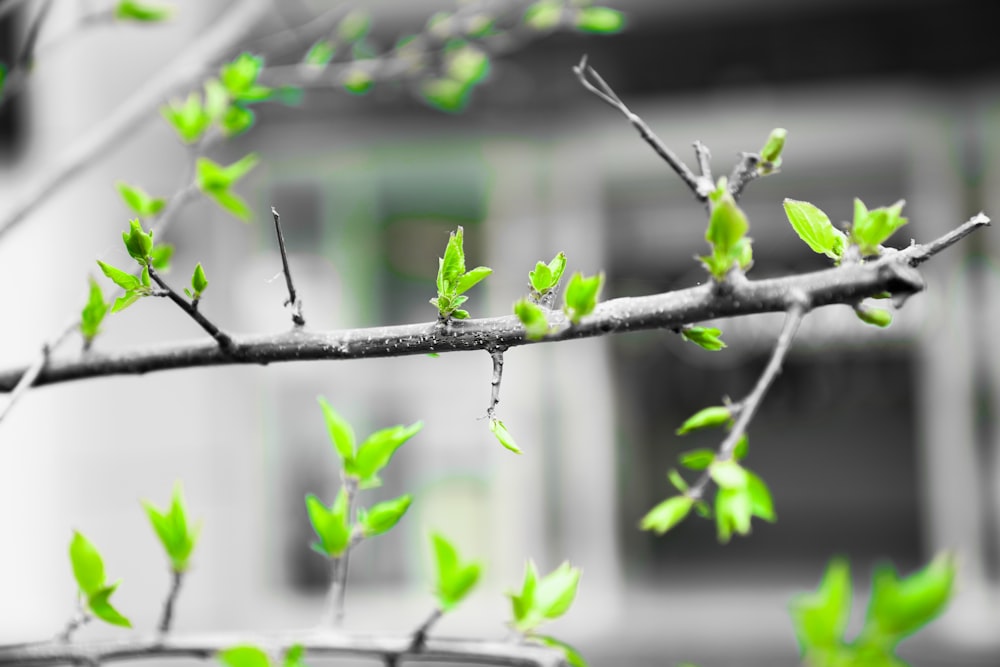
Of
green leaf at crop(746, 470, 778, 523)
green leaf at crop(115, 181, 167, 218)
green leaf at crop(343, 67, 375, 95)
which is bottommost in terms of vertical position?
green leaf at crop(746, 470, 778, 523)

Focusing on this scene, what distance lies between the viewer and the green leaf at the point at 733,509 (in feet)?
1.66

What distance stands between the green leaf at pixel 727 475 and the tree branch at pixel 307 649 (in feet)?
0.51

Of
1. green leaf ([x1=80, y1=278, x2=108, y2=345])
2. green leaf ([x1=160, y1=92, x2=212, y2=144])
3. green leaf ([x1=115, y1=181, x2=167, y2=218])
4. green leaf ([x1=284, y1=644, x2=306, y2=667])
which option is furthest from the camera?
green leaf ([x1=160, y1=92, x2=212, y2=144])

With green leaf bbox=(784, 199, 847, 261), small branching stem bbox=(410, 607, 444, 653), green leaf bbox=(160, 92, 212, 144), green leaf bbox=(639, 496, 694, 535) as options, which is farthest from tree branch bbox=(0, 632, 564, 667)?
green leaf bbox=(160, 92, 212, 144)

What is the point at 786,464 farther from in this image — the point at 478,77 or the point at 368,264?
the point at 478,77

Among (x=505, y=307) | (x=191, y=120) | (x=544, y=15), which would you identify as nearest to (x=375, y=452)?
(x=191, y=120)

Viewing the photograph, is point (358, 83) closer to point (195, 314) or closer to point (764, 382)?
point (195, 314)

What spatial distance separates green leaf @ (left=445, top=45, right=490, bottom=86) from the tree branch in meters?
0.91

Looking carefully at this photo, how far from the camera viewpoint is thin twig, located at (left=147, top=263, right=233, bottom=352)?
607mm

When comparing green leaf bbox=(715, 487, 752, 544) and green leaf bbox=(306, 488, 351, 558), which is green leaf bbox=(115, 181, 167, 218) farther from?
green leaf bbox=(715, 487, 752, 544)

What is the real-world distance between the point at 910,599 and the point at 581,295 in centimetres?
24

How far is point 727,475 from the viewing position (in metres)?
0.50

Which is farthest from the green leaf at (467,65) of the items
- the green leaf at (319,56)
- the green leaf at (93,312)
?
the green leaf at (93,312)

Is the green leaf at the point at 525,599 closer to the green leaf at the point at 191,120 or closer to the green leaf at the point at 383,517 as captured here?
the green leaf at the point at 383,517
